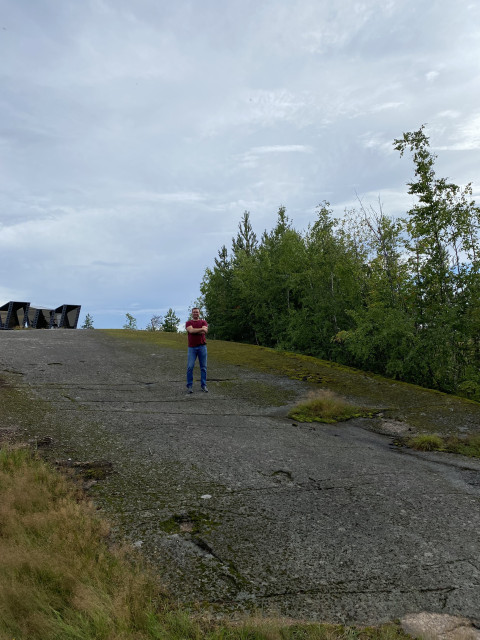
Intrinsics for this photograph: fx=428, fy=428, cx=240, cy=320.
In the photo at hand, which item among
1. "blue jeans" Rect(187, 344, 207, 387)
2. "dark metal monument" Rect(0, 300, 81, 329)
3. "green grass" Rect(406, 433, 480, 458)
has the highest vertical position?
"dark metal monument" Rect(0, 300, 81, 329)

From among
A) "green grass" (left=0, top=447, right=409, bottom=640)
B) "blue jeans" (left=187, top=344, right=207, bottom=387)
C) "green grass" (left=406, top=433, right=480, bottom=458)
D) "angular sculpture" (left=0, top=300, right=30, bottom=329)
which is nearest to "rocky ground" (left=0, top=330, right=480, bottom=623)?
"green grass" (left=0, top=447, right=409, bottom=640)

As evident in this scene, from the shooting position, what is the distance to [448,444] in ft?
24.1

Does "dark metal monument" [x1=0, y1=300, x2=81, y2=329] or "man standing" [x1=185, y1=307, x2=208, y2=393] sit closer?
"man standing" [x1=185, y1=307, x2=208, y2=393]

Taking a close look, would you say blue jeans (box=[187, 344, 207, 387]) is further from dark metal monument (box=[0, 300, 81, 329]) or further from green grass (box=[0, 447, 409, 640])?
dark metal monument (box=[0, 300, 81, 329])

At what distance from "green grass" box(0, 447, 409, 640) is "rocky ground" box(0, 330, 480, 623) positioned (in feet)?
0.70

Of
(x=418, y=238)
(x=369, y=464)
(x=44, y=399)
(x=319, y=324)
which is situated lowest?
(x=369, y=464)

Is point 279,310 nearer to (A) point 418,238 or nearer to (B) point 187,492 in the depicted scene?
(A) point 418,238

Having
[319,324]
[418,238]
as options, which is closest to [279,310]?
[319,324]

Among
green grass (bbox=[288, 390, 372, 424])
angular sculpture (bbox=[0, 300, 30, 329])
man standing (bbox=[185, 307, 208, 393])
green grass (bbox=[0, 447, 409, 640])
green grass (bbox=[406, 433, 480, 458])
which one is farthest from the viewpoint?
angular sculpture (bbox=[0, 300, 30, 329])

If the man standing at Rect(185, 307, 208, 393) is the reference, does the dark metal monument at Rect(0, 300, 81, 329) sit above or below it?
above

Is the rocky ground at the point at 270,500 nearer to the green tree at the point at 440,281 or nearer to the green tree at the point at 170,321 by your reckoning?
the green tree at the point at 440,281

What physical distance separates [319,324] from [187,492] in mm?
14672

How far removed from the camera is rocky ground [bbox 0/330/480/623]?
317 centimetres

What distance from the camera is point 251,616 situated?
283 cm
